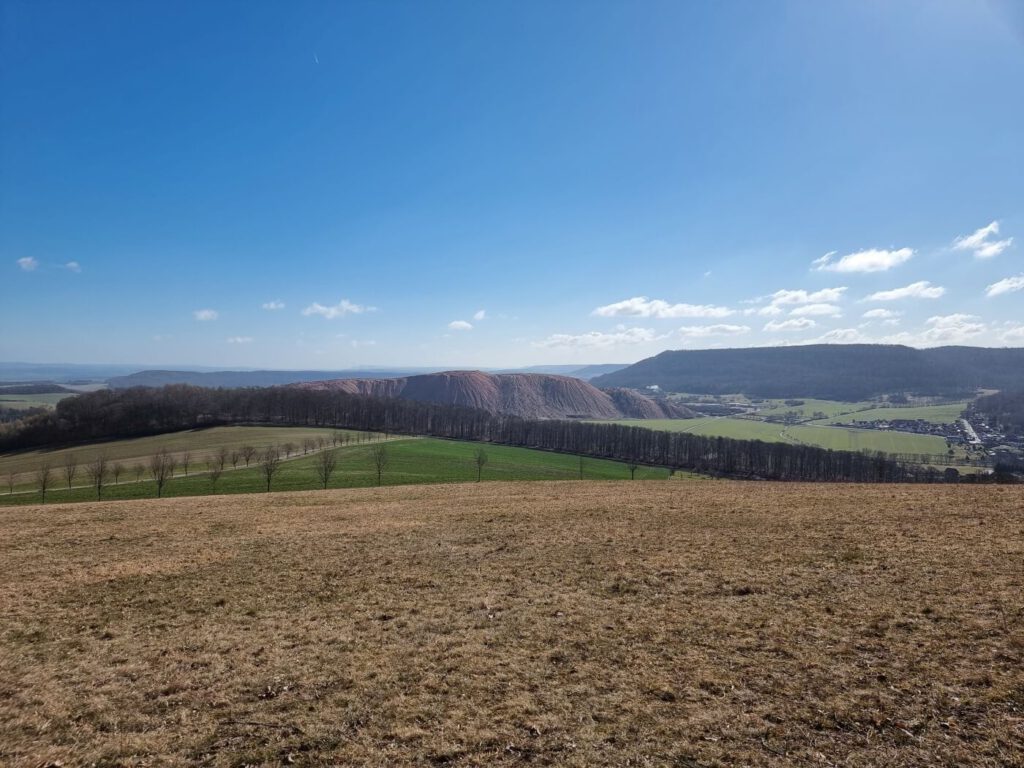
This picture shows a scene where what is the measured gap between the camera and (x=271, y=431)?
337 ft

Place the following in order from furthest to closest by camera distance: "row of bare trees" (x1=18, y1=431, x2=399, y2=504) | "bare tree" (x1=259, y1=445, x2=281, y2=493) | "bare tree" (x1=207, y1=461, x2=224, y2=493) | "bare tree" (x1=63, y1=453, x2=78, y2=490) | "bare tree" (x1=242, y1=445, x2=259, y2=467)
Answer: "bare tree" (x1=242, y1=445, x2=259, y2=467), "bare tree" (x1=63, y1=453, x2=78, y2=490), "bare tree" (x1=207, y1=461, x2=224, y2=493), "row of bare trees" (x1=18, y1=431, x2=399, y2=504), "bare tree" (x1=259, y1=445, x2=281, y2=493)

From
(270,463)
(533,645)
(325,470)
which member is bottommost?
(325,470)

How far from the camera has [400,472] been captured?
69812mm

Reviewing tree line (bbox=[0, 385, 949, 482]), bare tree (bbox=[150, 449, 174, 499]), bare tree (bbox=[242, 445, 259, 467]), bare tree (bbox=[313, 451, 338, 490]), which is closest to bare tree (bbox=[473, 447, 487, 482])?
bare tree (bbox=[313, 451, 338, 490])

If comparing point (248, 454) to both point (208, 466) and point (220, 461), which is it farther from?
point (208, 466)

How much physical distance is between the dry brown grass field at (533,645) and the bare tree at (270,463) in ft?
112

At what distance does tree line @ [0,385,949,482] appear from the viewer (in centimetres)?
9638

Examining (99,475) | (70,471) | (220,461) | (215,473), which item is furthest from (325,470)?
(70,471)

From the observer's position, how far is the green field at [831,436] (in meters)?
130

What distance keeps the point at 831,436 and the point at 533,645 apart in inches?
6986

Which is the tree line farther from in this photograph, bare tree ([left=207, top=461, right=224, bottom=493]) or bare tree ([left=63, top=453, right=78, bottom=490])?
bare tree ([left=207, top=461, right=224, bottom=493])

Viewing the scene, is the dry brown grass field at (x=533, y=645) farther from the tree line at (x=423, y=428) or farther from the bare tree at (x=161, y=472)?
the tree line at (x=423, y=428)

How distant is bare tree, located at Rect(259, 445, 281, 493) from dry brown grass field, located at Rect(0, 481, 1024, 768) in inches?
1347

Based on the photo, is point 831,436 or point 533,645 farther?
point 831,436
